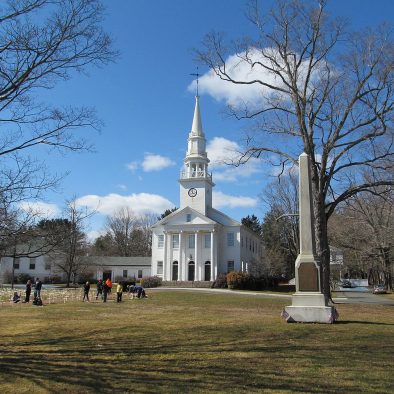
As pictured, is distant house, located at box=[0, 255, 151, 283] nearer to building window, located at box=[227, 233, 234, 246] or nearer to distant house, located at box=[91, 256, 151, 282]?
distant house, located at box=[91, 256, 151, 282]

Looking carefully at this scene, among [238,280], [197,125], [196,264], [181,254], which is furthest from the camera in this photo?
[197,125]

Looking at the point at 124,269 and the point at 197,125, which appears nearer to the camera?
the point at 197,125

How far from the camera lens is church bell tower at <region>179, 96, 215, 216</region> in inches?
2376

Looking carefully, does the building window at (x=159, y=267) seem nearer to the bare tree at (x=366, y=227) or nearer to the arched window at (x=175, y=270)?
the arched window at (x=175, y=270)

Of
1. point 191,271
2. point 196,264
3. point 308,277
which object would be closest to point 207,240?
point 196,264

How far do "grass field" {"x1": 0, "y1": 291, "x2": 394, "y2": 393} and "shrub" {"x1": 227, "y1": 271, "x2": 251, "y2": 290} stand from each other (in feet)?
124

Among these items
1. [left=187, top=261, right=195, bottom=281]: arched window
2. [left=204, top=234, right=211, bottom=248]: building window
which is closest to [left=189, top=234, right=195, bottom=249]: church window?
[left=204, top=234, right=211, bottom=248]: building window

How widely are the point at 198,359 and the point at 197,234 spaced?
5046 cm

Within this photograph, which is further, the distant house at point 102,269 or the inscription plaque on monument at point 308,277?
the distant house at point 102,269

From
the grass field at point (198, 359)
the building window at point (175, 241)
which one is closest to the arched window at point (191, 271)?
the building window at point (175, 241)

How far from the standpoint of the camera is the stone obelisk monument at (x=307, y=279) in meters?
14.3

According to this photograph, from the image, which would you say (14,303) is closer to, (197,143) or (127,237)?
(197,143)

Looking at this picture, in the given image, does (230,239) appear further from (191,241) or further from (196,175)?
(196,175)

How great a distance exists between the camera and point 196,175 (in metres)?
60.7
